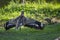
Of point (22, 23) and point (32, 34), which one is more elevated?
point (22, 23)

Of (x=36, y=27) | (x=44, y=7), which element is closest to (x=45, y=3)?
(x=44, y=7)

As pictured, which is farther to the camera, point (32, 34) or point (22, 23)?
point (22, 23)

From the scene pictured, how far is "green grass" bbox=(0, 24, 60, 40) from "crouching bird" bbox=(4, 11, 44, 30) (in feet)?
0.33

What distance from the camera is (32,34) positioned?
5.24m

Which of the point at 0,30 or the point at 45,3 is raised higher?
the point at 45,3

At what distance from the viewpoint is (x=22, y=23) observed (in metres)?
5.42

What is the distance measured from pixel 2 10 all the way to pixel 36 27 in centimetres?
83

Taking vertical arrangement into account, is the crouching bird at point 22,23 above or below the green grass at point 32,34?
above

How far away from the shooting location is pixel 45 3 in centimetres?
554

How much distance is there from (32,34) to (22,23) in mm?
350

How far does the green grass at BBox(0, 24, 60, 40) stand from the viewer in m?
5.15

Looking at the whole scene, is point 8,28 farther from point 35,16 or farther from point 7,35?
point 35,16

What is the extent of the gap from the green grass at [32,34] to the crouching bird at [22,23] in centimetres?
10

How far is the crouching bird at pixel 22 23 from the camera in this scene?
17.7 ft
